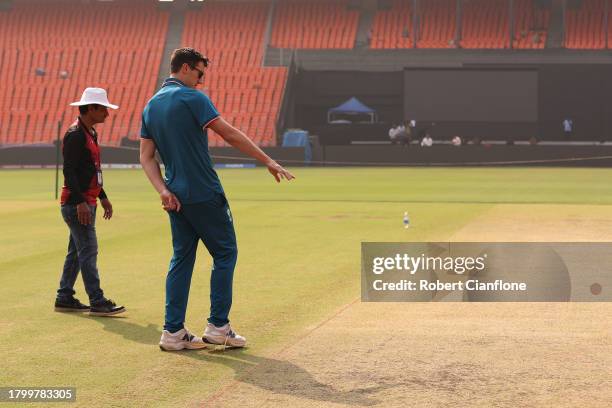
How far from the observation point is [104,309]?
9.76 m

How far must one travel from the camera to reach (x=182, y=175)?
7887 mm

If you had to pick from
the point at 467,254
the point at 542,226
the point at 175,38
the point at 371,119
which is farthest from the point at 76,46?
the point at 467,254

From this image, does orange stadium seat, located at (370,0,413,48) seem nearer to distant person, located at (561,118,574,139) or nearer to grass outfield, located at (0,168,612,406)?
distant person, located at (561,118,574,139)

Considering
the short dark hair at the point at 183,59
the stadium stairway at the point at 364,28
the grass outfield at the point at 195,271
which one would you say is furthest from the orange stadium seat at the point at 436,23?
the short dark hair at the point at 183,59

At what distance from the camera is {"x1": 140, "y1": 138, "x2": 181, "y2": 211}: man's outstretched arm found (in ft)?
25.8

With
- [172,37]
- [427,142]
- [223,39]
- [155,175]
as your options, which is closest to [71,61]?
[172,37]

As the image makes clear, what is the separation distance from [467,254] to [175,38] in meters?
46.5

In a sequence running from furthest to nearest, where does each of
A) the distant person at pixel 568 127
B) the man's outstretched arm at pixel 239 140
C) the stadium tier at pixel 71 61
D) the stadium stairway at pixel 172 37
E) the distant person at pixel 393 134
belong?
the stadium stairway at pixel 172 37
the stadium tier at pixel 71 61
the distant person at pixel 568 127
the distant person at pixel 393 134
the man's outstretched arm at pixel 239 140

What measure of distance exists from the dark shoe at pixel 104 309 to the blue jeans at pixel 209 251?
71.5 inches

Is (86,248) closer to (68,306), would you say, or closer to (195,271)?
(68,306)

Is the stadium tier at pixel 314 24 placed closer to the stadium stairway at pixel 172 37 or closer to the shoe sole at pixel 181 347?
the stadium stairway at pixel 172 37

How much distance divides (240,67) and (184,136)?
4782cm

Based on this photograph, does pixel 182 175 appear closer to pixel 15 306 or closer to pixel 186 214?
pixel 186 214

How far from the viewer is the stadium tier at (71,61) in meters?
54.1
